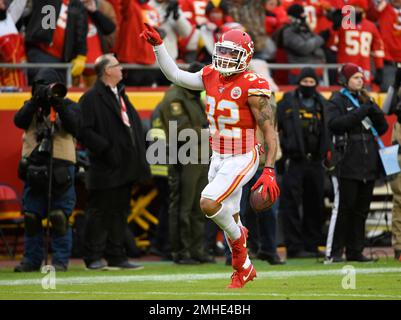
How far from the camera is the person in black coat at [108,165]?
12.8 meters

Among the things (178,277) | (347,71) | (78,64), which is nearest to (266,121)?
(178,277)

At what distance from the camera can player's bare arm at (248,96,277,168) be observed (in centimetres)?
1003

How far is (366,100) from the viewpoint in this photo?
13.6m

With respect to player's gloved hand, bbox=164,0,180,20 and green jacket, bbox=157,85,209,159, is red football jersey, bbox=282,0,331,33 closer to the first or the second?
player's gloved hand, bbox=164,0,180,20

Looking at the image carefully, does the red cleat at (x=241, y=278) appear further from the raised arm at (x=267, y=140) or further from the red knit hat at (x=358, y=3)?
the red knit hat at (x=358, y=3)

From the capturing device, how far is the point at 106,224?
12.9 meters

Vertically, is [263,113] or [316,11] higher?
[316,11]

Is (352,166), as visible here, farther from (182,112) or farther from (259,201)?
(259,201)

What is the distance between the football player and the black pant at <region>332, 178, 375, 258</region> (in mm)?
3427

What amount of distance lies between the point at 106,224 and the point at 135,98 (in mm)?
2869

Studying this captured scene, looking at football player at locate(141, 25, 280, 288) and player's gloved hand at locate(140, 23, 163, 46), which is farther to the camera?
football player at locate(141, 25, 280, 288)

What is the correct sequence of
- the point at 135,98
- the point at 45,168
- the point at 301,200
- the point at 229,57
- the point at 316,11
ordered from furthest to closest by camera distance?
the point at 316,11 → the point at 135,98 → the point at 301,200 → the point at 45,168 → the point at 229,57

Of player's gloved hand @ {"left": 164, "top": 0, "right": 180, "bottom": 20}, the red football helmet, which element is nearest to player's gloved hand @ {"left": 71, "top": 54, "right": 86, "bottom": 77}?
player's gloved hand @ {"left": 164, "top": 0, "right": 180, "bottom": 20}
